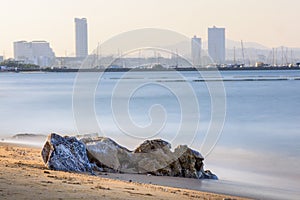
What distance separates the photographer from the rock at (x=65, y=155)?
38.7 feet

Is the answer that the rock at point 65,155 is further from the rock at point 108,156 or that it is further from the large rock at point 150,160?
the large rock at point 150,160

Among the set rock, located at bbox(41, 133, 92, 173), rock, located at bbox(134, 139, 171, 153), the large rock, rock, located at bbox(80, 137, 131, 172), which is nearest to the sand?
rock, located at bbox(41, 133, 92, 173)

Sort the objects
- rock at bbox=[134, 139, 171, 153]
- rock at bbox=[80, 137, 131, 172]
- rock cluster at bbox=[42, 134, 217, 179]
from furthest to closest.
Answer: rock at bbox=[134, 139, 171, 153] → rock at bbox=[80, 137, 131, 172] → rock cluster at bbox=[42, 134, 217, 179]

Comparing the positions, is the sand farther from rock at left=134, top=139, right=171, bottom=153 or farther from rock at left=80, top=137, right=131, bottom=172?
rock at left=134, top=139, right=171, bottom=153

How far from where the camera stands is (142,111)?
44.9m

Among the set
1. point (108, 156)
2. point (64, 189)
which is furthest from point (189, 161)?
point (64, 189)

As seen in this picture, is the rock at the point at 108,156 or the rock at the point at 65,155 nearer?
the rock at the point at 65,155

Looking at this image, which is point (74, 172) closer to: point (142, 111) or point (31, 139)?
point (31, 139)

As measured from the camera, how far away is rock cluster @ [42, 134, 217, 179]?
40.6 ft

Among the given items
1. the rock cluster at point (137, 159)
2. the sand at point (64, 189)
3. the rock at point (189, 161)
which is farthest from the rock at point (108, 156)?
the sand at point (64, 189)

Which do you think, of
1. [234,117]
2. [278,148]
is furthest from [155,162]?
[234,117]

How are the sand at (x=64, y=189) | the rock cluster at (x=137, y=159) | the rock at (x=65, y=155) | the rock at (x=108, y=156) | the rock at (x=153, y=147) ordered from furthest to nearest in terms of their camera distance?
the rock at (x=153, y=147), the rock at (x=108, y=156), the rock cluster at (x=137, y=159), the rock at (x=65, y=155), the sand at (x=64, y=189)

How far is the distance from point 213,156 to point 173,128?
11160 millimetres

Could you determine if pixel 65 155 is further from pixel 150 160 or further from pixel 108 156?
pixel 150 160
